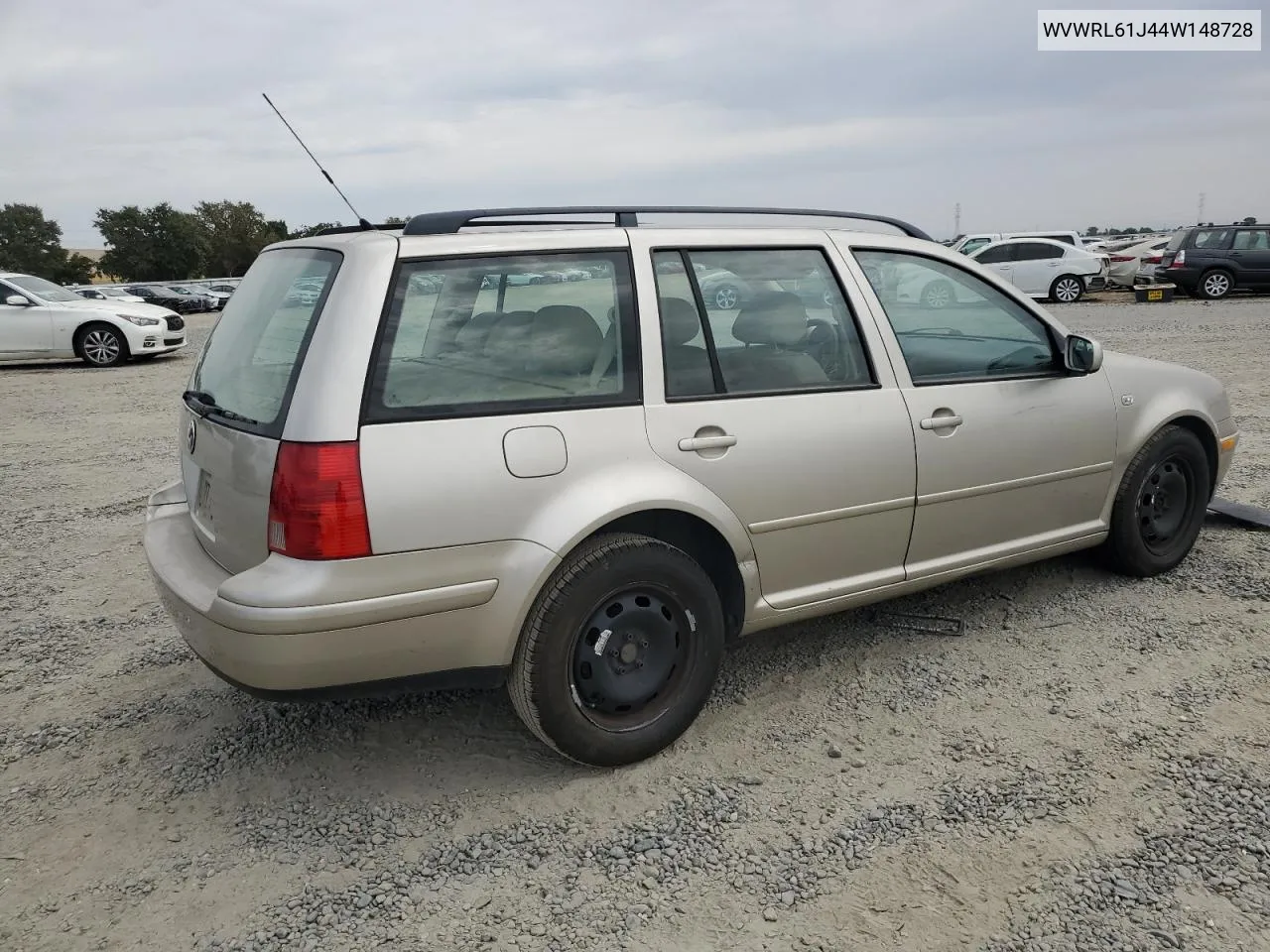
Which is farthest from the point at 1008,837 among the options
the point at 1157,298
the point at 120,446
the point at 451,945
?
the point at 1157,298

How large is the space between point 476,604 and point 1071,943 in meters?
1.66

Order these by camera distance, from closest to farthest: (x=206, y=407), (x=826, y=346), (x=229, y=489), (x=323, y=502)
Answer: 1. (x=323, y=502)
2. (x=229, y=489)
3. (x=206, y=407)
4. (x=826, y=346)

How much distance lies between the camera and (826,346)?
3.41 metres

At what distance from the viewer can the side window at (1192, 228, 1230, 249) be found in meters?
21.8

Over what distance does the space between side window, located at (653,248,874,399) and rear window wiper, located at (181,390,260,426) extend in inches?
49.8

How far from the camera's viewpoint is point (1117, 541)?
13.9 feet

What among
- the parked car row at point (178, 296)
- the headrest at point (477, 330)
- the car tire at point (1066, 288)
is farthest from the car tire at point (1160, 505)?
the parked car row at point (178, 296)

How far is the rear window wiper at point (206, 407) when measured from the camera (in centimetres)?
283

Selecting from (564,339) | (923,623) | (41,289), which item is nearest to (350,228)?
(564,339)

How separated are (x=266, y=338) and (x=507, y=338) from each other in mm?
768

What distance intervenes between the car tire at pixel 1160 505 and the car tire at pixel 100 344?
49.2 ft

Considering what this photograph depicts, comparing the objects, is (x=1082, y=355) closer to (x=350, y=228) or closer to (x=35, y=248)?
(x=350, y=228)

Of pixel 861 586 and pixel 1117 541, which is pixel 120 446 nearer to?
pixel 861 586

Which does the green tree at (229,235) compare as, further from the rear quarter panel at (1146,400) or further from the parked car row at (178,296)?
the rear quarter panel at (1146,400)
